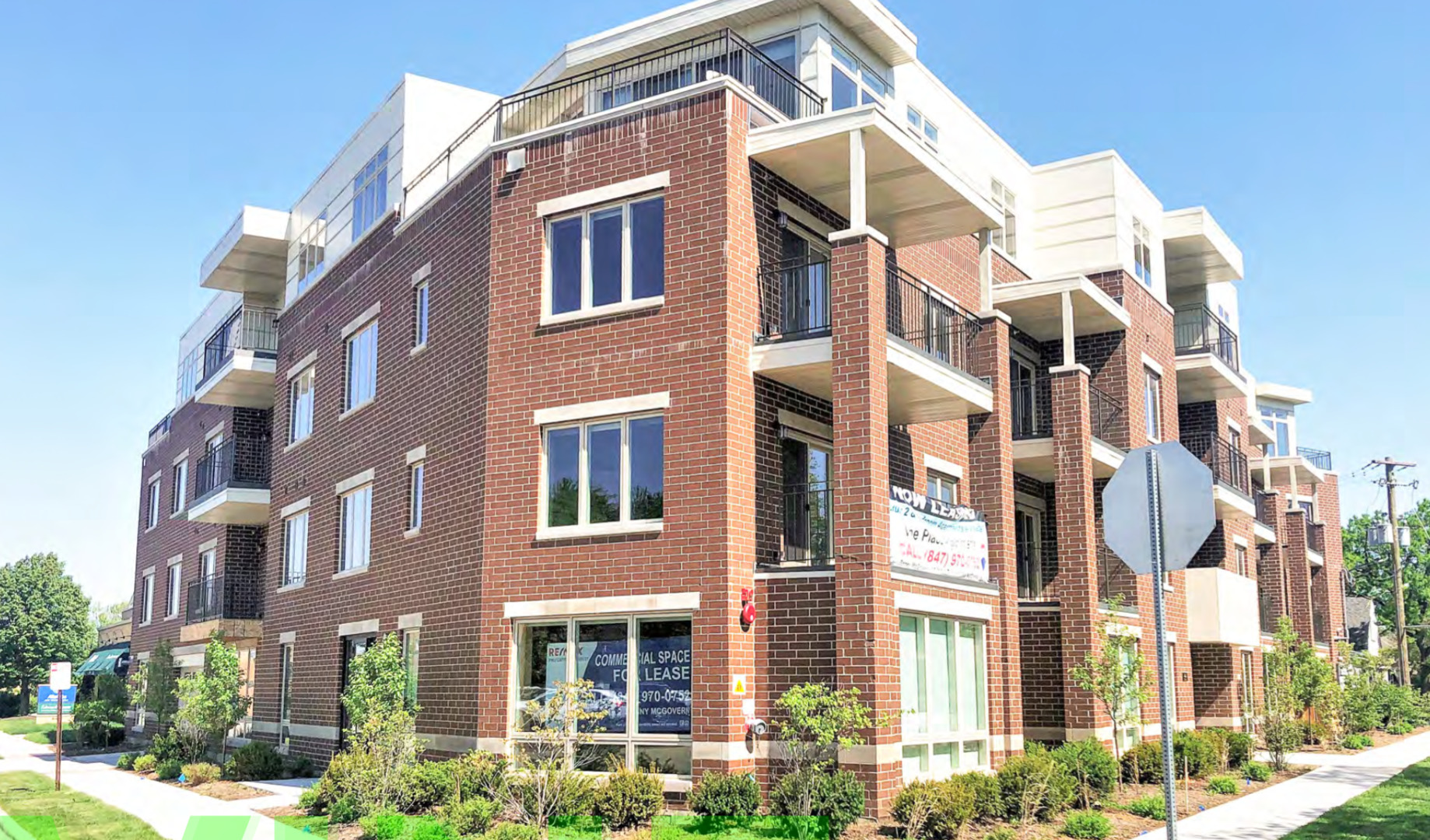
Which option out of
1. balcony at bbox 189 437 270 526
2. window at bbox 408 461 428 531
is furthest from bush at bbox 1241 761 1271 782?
balcony at bbox 189 437 270 526

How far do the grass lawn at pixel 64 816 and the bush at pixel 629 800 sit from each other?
6237mm

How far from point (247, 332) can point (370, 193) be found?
364 inches

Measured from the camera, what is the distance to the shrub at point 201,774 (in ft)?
80.2

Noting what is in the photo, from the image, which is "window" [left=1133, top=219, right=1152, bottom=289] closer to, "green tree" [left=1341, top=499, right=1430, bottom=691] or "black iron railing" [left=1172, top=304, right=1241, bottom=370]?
"black iron railing" [left=1172, top=304, right=1241, bottom=370]

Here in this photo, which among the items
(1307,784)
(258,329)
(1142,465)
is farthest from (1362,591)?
(1142,465)

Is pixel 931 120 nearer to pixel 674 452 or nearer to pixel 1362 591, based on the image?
pixel 674 452

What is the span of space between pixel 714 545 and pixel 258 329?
71.7 feet

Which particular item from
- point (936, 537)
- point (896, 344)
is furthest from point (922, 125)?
point (936, 537)

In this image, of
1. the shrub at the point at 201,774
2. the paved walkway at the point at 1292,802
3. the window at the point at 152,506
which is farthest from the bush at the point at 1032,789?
the window at the point at 152,506

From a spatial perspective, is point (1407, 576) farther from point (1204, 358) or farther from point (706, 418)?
point (706, 418)

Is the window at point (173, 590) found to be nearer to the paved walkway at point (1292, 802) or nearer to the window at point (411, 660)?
the window at point (411, 660)

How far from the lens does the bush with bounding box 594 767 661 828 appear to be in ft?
53.1

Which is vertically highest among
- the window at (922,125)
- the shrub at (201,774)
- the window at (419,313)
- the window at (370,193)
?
the window at (922,125)

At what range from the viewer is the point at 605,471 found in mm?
18703
